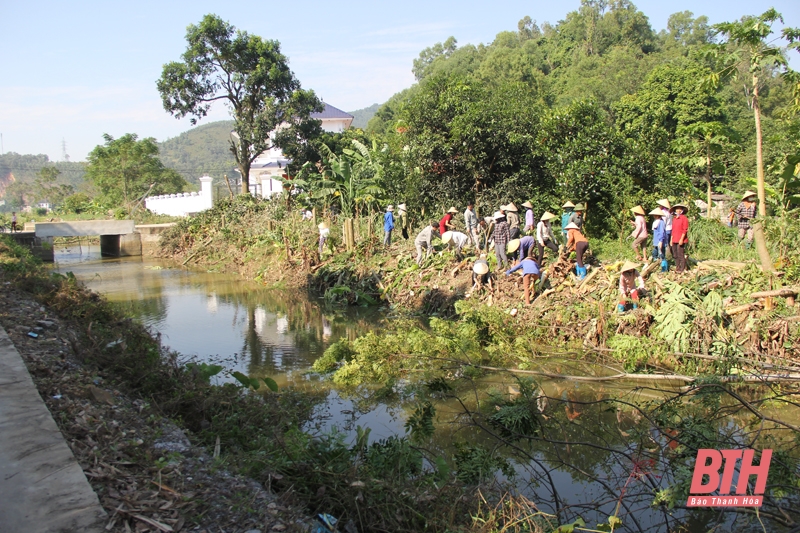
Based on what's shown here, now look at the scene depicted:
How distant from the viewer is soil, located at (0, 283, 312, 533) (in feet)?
11.5

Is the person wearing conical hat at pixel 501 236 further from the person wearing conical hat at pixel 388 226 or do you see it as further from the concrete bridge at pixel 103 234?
the concrete bridge at pixel 103 234

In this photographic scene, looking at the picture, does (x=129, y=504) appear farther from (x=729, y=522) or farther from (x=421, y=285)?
(x=421, y=285)

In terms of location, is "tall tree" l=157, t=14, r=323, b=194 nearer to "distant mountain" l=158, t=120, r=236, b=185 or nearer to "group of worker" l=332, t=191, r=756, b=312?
"group of worker" l=332, t=191, r=756, b=312

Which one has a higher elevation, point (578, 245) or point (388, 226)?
point (388, 226)

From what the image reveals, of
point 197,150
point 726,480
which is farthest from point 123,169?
point 197,150

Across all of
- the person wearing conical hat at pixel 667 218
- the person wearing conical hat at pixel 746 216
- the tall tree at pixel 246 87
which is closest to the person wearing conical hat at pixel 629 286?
the person wearing conical hat at pixel 667 218

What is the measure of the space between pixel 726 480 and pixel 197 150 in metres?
148

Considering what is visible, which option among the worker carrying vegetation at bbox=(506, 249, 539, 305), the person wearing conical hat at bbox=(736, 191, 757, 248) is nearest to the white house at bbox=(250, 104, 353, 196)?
the worker carrying vegetation at bbox=(506, 249, 539, 305)

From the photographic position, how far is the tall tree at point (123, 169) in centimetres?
4154

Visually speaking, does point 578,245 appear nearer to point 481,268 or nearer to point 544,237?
point 544,237

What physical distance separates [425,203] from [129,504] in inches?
566

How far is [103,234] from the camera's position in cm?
2867

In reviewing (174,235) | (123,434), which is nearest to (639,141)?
(123,434)

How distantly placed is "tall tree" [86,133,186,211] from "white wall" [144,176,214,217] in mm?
1056
